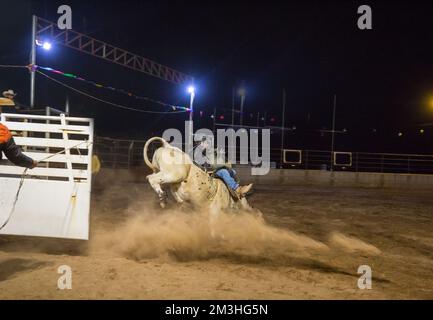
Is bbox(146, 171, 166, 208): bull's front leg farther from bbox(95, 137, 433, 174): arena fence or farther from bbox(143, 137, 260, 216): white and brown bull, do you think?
bbox(95, 137, 433, 174): arena fence

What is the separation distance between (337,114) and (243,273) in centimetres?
3157

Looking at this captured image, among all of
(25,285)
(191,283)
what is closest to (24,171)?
(25,285)

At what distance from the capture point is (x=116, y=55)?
27547 millimetres

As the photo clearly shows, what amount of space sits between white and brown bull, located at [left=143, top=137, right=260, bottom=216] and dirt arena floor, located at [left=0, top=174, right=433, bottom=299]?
0.92 feet

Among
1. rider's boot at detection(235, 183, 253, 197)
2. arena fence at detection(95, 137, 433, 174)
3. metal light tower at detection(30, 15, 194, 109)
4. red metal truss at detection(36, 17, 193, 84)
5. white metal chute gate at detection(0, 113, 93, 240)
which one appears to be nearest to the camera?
white metal chute gate at detection(0, 113, 93, 240)

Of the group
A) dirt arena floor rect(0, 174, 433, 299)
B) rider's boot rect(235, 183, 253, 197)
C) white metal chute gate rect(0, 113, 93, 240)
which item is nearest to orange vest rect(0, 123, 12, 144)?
white metal chute gate rect(0, 113, 93, 240)

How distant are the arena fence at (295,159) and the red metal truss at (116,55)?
568 cm

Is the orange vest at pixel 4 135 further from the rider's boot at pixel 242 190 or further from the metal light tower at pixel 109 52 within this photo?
the metal light tower at pixel 109 52

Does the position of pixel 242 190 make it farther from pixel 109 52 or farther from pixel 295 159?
pixel 109 52

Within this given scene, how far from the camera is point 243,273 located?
498 cm

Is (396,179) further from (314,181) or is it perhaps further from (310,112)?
(310,112)

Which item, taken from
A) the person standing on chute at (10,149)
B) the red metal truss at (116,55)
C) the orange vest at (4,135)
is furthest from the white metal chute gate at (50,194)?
the red metal truss at (116,55)

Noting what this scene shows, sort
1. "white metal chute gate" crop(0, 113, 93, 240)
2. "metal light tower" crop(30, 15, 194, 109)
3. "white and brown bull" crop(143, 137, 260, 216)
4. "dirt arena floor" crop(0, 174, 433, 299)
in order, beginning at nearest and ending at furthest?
"dirt arena floor" crop(0, 174, 433, 299)
"white metal chute gate" crop(0, 113, 93, 240)
"white and brown bull" crop(143, 137, 260, 216)
"metal light tower" crop(30, 15, 194, 109)

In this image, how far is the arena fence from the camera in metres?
20.1
